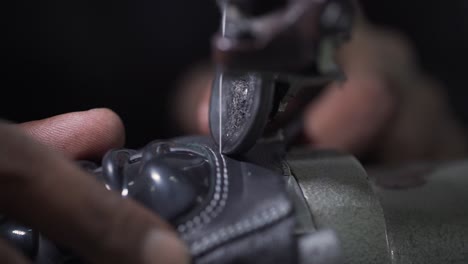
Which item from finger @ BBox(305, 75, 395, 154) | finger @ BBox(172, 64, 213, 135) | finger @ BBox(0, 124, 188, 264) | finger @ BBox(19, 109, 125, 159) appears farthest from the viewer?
finger @ BBox(172, 64, 213, 135)

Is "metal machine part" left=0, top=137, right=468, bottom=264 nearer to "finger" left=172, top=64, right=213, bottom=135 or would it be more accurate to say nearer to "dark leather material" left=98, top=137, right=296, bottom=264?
"dark leather material" left=98, top=137, right=296, bottom=264

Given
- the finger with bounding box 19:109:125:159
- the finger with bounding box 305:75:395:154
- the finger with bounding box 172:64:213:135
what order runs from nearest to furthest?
1. the finger with bounding box 19:109:125:159
2. the finger with bounding box 305:75:395:154
3. the finger with bounding box 172:64:213:135

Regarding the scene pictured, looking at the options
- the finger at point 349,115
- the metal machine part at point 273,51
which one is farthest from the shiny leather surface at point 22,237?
the finger at point 349,115

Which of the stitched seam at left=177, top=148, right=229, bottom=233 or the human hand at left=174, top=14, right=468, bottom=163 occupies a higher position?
the stitched seam at left=177, top=148, right=229, bottom=233

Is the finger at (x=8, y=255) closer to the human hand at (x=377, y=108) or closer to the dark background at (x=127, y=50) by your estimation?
the human hand at (x=377, y=108)

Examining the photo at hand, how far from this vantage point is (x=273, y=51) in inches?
18.6

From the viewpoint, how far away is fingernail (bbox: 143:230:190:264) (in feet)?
1.57

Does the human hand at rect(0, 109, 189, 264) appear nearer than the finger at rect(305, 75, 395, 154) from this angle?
Yes

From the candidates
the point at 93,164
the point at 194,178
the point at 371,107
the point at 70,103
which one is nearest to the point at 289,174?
the point at 194,178

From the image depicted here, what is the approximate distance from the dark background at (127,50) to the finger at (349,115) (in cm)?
48

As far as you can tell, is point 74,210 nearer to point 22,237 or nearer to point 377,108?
point 22,237

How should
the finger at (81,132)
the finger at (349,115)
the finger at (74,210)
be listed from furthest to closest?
the finger at (349,115) < the finger at (81,132) < the finger at (74,210)

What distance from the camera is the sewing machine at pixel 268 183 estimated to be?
0.49 meters

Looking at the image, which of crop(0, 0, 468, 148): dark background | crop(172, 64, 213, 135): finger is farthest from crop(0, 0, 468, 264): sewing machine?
crop(0, 0, 468, 148): dark background
